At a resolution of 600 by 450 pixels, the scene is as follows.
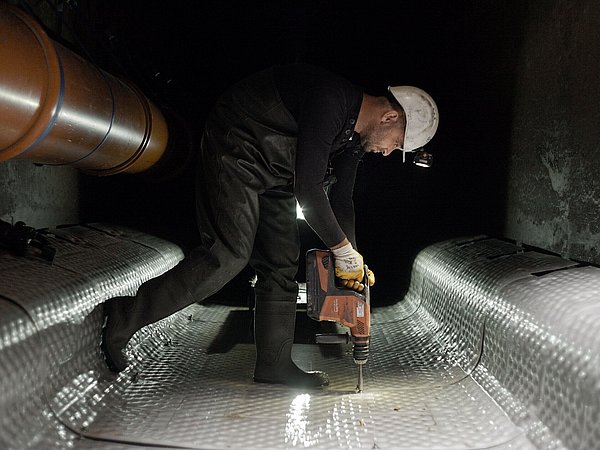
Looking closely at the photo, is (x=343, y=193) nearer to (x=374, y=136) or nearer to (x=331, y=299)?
(x=374, y=136)

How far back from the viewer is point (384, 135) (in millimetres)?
2061

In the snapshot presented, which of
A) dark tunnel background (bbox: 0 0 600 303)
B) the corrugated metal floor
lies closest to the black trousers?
the corrugated metal floor

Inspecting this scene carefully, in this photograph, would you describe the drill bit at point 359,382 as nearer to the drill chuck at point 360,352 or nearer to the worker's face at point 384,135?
the drill chuck at point 360,352

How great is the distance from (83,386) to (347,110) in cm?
122

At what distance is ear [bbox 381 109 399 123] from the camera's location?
2016 mm

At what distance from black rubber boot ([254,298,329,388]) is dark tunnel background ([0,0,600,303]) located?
4.02ft

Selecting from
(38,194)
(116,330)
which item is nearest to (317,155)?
(116,330)

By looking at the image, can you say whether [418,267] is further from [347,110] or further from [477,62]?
[347,110]

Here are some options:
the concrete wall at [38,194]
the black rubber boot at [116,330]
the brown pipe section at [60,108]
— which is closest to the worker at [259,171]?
the black rubber boot at [116,330]

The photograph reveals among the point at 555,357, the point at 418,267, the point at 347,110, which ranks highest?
the point at 347,110

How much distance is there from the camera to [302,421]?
1.67 meters

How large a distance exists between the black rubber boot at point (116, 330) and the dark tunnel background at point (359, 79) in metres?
1.51

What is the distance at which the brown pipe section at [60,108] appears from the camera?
1.40 m

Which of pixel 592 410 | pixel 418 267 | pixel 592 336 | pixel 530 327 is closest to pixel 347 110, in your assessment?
pixel 530 327
